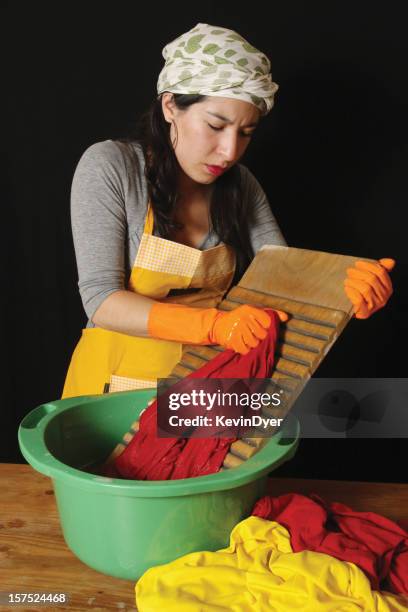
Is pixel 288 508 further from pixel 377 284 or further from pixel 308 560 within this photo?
pixel 377 284

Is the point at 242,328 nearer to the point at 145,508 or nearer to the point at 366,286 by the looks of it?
the point at 366,286

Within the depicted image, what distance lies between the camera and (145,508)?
1059 millimetres

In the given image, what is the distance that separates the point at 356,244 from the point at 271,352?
1.06 m

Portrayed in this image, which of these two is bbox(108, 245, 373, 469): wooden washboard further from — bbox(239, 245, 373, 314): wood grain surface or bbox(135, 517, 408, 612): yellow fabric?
bbox(135, 517, 408, 612): yellow fabric

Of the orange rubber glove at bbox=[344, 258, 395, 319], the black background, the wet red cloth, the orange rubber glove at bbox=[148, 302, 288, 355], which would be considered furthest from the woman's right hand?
the black background

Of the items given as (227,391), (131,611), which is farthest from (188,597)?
(227,391)

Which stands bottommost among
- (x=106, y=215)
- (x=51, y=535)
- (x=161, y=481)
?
(x=51, y=535)

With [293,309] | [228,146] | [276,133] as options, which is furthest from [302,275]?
[276,133]

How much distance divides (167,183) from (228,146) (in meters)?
0.22

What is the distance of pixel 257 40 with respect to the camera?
206cm

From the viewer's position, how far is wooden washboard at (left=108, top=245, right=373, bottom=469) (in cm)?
122

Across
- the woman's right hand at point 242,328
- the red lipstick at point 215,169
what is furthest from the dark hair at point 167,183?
the woman's right hand at point 242,328

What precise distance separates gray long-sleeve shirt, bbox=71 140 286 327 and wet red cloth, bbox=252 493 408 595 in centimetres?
68

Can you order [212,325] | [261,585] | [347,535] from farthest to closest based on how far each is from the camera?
[212,325] → [347,535] → [261,585]
